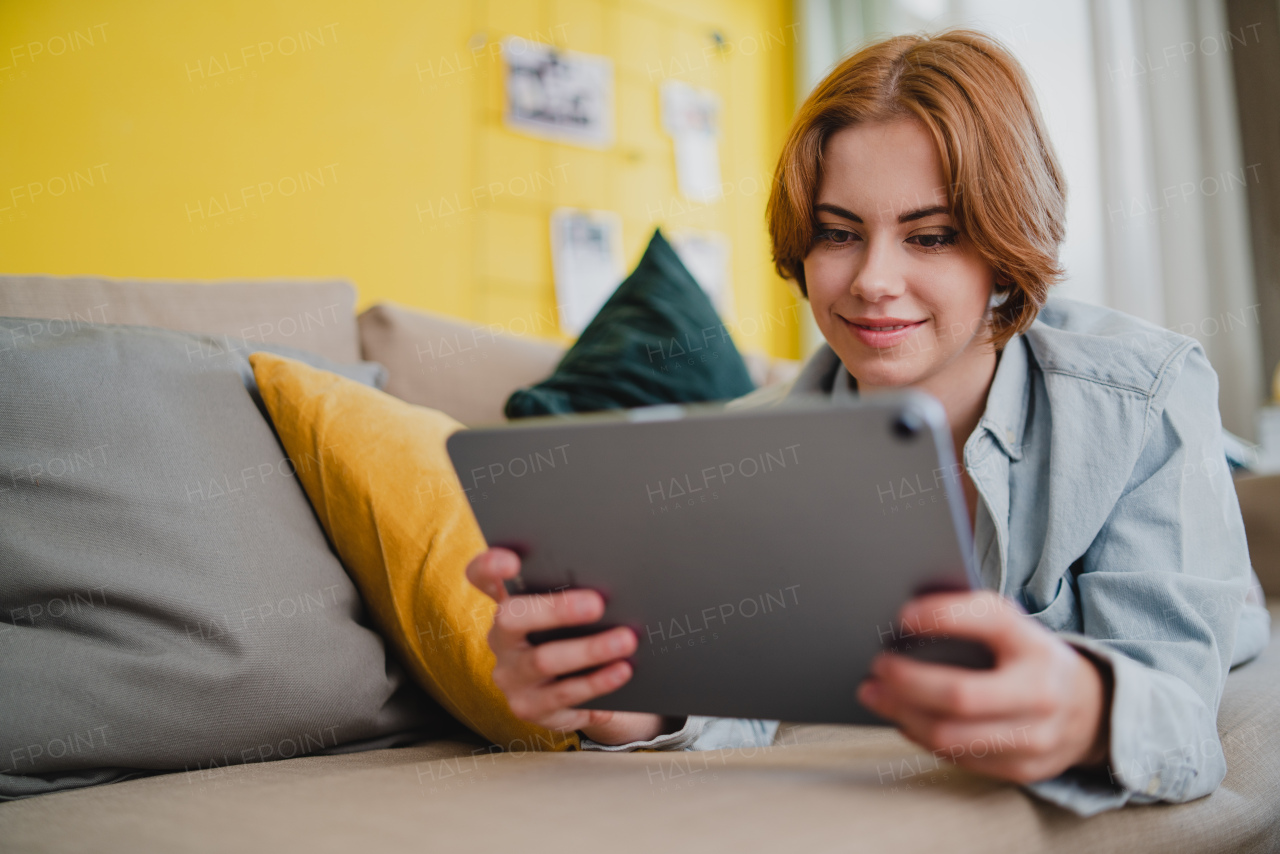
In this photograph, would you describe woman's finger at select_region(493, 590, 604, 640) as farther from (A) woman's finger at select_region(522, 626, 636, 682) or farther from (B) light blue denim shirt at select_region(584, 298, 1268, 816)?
(B) light blue denim shirt at select_region(584, 298, 1268, 816)

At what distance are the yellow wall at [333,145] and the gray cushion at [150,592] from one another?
53.4 inches

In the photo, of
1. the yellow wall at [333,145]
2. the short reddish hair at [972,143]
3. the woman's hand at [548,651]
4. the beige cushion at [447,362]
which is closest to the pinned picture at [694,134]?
the yellow wall at [333,145]

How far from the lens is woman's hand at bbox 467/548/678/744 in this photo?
1.95 feet

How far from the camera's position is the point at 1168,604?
2.14 ft

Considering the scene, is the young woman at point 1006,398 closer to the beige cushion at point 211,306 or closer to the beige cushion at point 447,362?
the beige cushion at point 447,362

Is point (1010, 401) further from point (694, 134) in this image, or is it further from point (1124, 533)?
point (694, 134)

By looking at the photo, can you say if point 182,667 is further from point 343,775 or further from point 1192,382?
point 1192,382

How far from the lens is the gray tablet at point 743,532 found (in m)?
0.46

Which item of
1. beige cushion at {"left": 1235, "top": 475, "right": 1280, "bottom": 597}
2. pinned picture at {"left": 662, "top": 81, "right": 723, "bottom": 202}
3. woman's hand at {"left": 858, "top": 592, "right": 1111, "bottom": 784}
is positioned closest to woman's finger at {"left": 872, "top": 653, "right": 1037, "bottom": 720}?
woman's hand at {"left": 858, "top": 592, "right": 1111, "bottom": 784}

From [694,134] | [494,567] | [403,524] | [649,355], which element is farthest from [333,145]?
[494,567]

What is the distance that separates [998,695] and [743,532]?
0.53ft

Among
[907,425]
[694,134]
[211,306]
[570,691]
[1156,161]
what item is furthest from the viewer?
[694,134]

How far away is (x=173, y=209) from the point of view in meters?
2.04

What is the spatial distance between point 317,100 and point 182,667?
6.43ft
